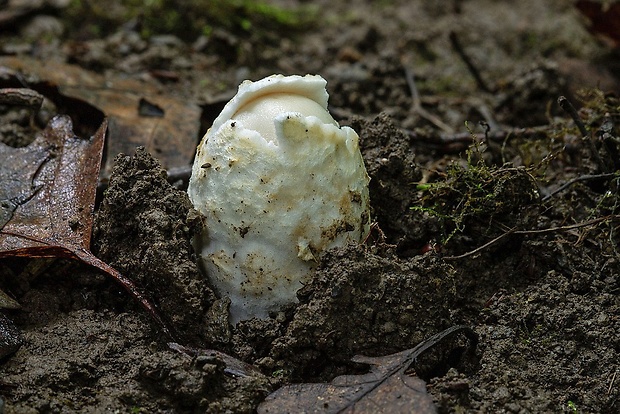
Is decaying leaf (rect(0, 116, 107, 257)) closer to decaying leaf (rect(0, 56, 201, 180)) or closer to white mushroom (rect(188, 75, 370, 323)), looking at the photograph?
decaying leaf (rect(0, 56, 201, 180))

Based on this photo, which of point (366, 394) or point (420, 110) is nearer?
point (366, 394)

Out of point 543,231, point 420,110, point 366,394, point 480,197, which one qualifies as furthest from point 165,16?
point 366,394

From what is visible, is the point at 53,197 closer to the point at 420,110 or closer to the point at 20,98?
the point at 20,98

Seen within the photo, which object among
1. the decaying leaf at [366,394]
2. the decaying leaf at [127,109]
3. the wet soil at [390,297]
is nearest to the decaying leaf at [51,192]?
the wet soil at [390,297]

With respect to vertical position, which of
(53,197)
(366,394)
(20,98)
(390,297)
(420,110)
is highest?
(20,98)

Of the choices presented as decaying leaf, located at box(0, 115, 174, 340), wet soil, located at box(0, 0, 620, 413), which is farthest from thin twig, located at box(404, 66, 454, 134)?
decaying leaf, located at box(0, 115, 174, 340)

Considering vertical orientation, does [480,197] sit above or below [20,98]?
below

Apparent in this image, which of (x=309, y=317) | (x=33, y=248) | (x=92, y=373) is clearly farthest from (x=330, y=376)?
(x=33, y=248)

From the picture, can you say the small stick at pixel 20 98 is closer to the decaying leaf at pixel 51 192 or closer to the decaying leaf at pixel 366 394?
the decaying leaf at pixel 51 192
